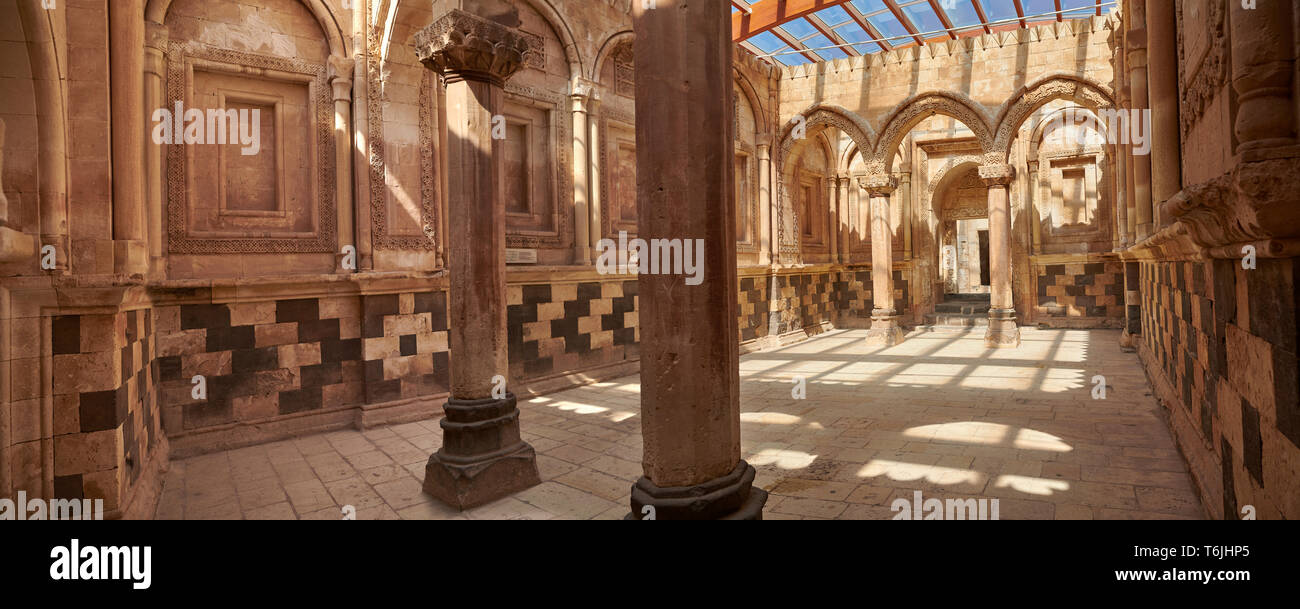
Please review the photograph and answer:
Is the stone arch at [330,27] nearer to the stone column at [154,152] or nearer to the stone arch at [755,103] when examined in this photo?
the stone column at [154,152]

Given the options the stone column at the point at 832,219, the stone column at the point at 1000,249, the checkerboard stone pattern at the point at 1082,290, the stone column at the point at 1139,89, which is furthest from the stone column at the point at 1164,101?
the stone column at the point at 832,219

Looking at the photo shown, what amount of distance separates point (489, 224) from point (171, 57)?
12.3 ft

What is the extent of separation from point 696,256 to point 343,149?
542cm

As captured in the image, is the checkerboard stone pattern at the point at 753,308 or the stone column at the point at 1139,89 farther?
the checkerboard stone pattern at the point at 753,308

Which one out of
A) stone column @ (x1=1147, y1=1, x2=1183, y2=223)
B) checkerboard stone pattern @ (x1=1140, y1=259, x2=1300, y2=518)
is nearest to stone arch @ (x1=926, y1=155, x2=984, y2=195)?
stone column @ (x1=1147, y1=1, x2=1183, y2=223)

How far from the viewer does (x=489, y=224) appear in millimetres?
4707

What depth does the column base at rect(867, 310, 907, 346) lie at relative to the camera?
41.8 feet

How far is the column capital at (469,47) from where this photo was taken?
4.48 metres

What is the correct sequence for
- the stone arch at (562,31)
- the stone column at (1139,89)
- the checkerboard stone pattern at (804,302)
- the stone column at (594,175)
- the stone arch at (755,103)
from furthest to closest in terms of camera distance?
the checkerboard stone pattern at (804,302), the stone arch at (755,103), the stone column at (594,175), the stone arch at (562,31), the stone column at (1139,89)

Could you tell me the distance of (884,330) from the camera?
506 inches

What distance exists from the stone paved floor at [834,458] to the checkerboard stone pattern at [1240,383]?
461mm

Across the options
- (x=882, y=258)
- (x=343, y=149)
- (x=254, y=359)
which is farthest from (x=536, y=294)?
(x=882, y=258)

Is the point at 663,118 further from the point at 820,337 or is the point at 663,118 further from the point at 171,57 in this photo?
the point at 820,337

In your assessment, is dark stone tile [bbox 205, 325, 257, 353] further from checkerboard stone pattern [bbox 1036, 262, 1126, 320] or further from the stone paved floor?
checkerboard stone pattern [bbox 1036, 262, 1126, 320]
